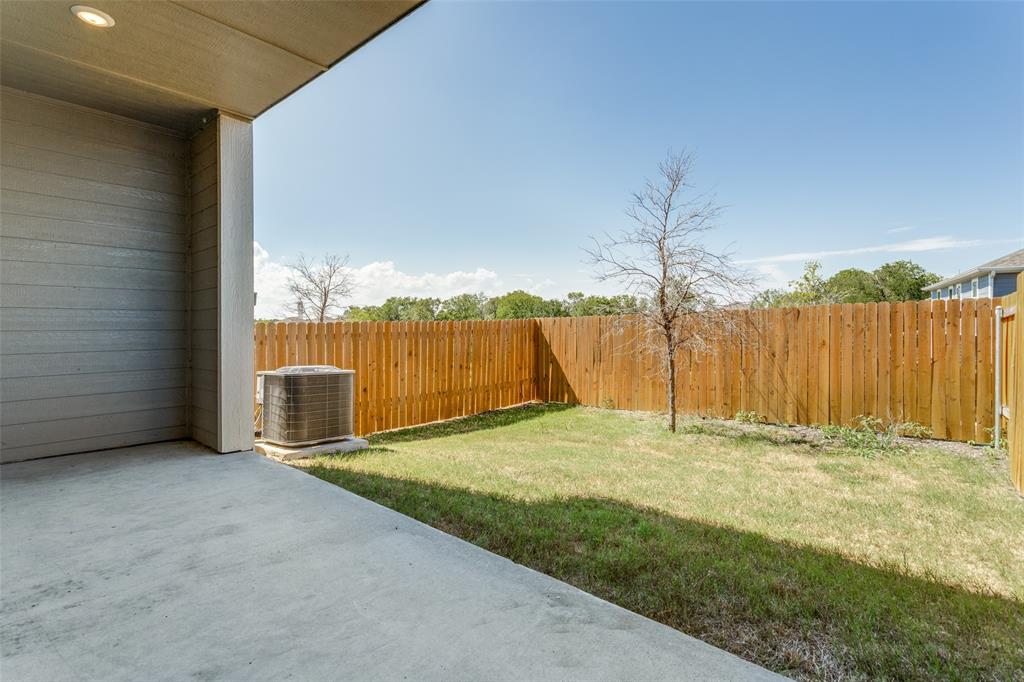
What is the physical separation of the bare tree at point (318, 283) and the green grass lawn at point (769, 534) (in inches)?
446

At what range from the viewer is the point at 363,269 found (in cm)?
1600

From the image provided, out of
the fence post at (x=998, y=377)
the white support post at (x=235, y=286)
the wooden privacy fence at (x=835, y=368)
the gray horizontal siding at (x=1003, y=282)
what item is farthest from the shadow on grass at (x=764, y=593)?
the gray horizontal siding at (x=1003, y=282)

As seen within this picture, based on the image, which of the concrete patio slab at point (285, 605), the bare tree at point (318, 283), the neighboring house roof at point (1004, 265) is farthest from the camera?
the bare tree at point (318, 283)

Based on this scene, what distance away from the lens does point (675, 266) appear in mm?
5688

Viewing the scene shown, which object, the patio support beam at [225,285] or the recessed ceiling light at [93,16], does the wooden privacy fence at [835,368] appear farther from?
the recessed ceiling light at [93,16]

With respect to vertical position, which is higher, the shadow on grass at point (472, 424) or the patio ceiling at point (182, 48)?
the patio ceiling at point (182, 48)

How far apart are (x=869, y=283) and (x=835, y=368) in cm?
2955

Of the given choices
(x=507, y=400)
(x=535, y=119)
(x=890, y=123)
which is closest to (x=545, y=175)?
(x=535, y=119)

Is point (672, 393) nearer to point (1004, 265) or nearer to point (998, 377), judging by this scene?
point (998, 377)

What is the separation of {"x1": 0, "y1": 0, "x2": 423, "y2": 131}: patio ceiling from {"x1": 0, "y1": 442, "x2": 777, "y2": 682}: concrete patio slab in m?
2.48

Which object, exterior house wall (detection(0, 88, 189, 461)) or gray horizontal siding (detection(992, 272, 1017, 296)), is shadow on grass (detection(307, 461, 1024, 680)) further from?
gray horizontal siding (detection(992, 272, 1017, 296))

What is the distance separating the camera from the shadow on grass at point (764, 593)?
4.81ft

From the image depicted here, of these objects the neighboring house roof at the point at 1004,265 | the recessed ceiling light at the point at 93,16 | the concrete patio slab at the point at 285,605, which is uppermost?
the neighboring house roof at the point at 1004,265

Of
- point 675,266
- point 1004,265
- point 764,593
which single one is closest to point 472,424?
point 675,266
